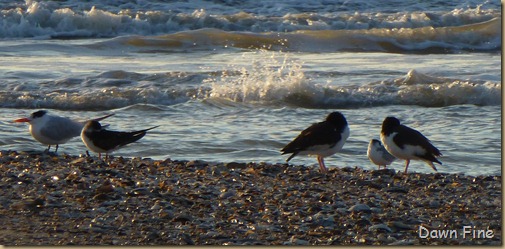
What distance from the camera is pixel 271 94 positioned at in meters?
11.1

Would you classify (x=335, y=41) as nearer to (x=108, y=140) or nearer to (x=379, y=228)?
(x=108, y=140)

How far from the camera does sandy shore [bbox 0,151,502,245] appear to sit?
200 inches

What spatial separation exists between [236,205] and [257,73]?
20.7ft

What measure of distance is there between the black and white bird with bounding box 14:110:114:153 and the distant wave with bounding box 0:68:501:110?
2665 millimetres

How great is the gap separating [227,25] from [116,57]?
14.8 ft

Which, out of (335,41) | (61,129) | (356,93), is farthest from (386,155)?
(335,41)

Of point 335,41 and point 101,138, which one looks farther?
point 335,41

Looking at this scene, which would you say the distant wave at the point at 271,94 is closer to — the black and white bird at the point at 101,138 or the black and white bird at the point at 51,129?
the black and white bird at the point at 51,129

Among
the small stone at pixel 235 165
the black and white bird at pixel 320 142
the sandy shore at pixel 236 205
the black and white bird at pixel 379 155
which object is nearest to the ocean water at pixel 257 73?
the black and white bird at pixel 379 155

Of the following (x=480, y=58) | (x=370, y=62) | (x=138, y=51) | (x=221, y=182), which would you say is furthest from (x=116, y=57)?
(x=221, y=182)

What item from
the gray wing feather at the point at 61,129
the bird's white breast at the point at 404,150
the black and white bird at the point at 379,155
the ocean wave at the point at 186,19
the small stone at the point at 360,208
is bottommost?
the black and white bird at the point at 379,155

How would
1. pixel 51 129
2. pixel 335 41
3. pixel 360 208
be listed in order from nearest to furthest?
pixel 360 208 → pixel 51 129 → pixel 335 41

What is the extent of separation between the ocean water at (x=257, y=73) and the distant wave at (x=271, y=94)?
0.07ft

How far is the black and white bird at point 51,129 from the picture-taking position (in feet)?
25.5
